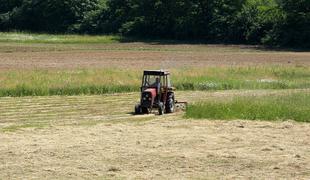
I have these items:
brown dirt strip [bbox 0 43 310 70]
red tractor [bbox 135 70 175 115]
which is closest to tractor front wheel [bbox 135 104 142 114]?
red tractor [bbox 135 70 175 115]

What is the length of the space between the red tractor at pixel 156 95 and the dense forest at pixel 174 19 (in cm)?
4419

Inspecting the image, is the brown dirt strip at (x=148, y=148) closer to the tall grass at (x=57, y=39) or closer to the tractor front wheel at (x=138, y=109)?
the tractor front wheel at (x=138, y=109)

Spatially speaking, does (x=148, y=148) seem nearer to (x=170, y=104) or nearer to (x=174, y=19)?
(x=170, y=104)

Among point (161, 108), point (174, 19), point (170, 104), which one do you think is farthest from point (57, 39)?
point (161, 108)

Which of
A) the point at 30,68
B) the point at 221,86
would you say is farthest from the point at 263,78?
the point at 30,68

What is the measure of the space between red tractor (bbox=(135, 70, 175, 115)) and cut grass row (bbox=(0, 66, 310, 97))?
7.09m

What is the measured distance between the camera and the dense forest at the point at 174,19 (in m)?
69.1

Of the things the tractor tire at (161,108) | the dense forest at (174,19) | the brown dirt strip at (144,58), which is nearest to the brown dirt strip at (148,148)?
the tractor tire at (161,108)

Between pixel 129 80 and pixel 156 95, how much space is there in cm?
1018

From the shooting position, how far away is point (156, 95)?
23328 millimetres

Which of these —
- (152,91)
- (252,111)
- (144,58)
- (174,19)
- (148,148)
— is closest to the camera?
(148,148)

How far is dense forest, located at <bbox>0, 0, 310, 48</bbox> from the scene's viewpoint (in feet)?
227

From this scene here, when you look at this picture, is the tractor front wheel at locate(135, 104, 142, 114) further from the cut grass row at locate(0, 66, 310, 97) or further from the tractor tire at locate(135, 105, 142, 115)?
the cut grass row at locate(0, 66, 310, 97)

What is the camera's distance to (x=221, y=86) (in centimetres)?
3316
